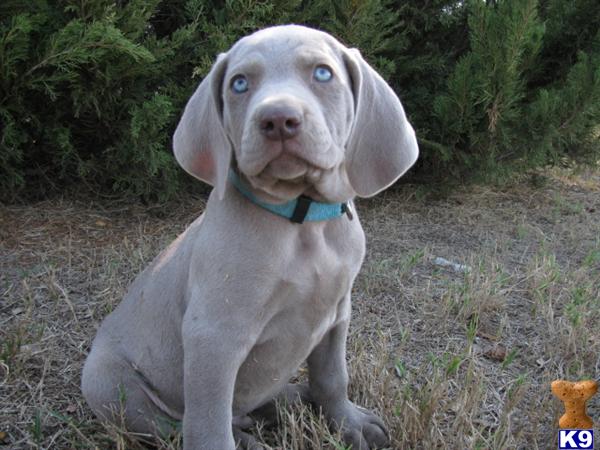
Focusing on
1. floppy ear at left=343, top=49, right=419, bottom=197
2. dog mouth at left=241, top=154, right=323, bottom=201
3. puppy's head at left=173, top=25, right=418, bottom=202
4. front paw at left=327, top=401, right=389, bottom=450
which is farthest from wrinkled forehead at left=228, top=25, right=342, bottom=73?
front paw at left=327, top=401, right=389, bottom=450

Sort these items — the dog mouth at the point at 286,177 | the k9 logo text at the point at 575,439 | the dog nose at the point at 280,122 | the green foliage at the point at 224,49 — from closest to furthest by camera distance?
the dog nose at the point at 280,122 < the dog mouth at the point at 286,177 < the k9 logo text at the point at 575,439 < the green foliage at the point at 224,49

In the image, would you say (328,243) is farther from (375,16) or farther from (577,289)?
(375,16)

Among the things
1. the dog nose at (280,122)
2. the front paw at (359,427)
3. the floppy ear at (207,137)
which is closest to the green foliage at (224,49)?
the floppy ear at (207,137)

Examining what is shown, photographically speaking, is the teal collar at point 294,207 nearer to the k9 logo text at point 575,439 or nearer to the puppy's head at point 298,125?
the puppy's head at point 298,125

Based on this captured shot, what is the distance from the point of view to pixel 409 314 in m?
3.35

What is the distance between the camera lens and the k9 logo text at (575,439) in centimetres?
216

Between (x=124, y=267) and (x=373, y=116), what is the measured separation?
91.6 inches

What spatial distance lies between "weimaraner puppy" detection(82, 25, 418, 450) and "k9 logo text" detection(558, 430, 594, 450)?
2.90 ft

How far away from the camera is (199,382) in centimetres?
193

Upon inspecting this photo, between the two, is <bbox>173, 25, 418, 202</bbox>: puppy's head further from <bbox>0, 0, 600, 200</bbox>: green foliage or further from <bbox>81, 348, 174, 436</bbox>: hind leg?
<bbox>0, 0, 600, 200</bbox>: green foliage

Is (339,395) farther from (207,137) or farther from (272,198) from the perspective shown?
(207,137)

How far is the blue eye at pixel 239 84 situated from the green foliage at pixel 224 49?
1.95 meters

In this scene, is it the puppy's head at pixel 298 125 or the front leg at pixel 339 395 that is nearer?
the puppy's head at pixel 298 125

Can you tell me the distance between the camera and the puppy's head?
1782 mm
